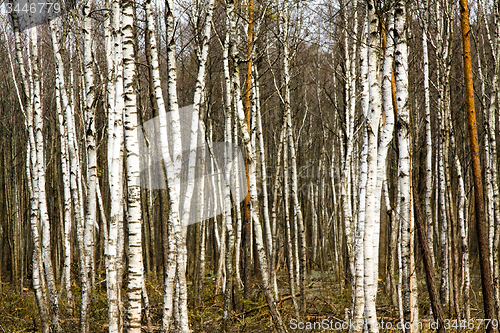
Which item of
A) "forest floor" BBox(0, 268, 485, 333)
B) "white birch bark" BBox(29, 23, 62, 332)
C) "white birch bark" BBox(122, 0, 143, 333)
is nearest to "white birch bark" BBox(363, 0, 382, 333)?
"white birch bark" BBox(122, 0, 143, 333)

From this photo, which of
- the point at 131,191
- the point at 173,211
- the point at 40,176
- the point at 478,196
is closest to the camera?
the point at 131,191

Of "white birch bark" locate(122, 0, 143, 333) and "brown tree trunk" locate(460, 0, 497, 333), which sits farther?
"brown tree trunk" locate(460, 0, 497, 333)

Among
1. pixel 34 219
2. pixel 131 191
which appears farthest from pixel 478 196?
pixel 34 219

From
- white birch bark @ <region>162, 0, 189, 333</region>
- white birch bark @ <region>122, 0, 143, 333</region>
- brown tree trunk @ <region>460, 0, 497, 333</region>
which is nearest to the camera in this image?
white birch bark @ <region>122, 0, 143, 333</region>

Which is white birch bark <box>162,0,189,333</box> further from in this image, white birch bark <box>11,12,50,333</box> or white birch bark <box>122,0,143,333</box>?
white birch bark <box>11,12,50,333</box>

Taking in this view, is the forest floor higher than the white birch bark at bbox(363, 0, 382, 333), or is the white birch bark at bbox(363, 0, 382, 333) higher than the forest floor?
the white birch bark at bbox(363, 0, 382, 333)

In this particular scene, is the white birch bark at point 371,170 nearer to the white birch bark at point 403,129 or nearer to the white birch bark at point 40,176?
the white birch bark at point 403,129

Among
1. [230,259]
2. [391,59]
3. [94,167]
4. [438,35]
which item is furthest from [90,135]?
[438,35]

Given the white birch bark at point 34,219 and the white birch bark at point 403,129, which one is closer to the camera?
the white birch bark at point 403,129

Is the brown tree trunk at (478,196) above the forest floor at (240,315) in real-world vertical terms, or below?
above

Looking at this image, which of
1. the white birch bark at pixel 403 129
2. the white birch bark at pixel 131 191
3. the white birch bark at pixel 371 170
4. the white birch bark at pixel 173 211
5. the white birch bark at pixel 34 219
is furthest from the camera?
the white birch bark at pixel 34 219

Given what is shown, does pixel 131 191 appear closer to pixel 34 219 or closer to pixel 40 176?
pixel 40 176

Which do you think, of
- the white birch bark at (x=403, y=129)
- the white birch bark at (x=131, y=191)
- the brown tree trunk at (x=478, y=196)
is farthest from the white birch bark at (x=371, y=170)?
the white birch bark at (x=131, y=191)

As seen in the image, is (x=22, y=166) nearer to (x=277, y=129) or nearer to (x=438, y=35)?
(x=277, y=129)
